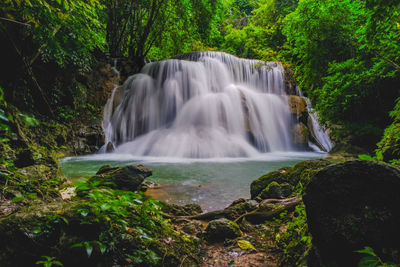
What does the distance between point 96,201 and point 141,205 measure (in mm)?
399

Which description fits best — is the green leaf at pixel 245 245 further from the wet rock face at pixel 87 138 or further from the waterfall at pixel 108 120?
the waterfall at pixel 108 120

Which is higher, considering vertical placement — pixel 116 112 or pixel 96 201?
pixel 116 112

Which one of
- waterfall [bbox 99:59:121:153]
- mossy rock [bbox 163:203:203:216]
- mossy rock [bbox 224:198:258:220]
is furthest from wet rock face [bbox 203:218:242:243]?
waterfall [bbox 99:59:121:153]

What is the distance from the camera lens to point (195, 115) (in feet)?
37.1

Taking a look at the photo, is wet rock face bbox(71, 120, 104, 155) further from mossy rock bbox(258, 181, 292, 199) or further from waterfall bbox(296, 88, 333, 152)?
waterfall bbox(296, 88, 333, 152)

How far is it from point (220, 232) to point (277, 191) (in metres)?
1.23

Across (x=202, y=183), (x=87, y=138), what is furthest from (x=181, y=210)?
(x=87, y=138)

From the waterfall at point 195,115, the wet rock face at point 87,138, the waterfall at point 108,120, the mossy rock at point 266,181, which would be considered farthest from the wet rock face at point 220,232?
the waterfall at point 108,120

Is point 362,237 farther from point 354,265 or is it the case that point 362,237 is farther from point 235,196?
point 235,196

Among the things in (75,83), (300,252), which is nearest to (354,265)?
(300,252)

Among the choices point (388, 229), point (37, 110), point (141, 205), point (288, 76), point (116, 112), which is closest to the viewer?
point (388, 229)

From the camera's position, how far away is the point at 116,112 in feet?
37.1

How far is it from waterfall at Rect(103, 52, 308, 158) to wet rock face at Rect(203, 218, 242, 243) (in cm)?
671

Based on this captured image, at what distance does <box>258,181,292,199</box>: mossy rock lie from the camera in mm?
2863
